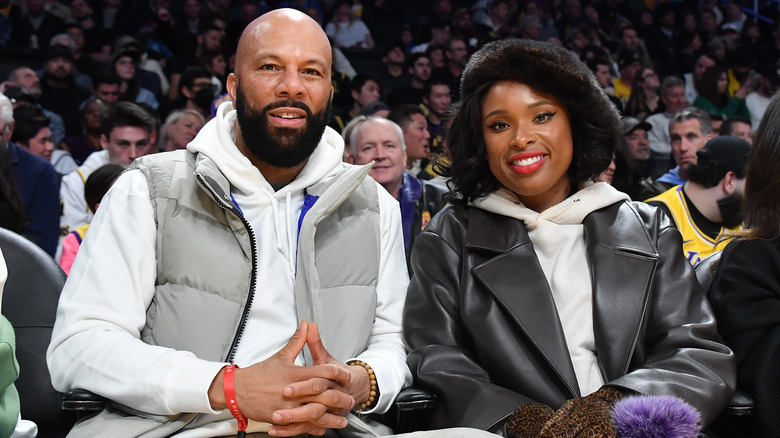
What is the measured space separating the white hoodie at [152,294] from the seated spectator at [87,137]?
458 centimetres

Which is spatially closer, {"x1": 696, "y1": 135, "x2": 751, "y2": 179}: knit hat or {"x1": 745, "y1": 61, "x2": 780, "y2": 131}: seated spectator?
{"x1": 696, "y1": 135, "x2": 751, "y2": 179}: knit hat

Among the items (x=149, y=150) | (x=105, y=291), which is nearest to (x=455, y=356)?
(x=105, y=291)

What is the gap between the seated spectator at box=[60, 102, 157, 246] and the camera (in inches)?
211

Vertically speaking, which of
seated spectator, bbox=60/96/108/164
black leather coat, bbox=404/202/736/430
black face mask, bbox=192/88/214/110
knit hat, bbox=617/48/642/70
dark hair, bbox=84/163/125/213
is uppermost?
knit hat, bbox=617/48/642/70

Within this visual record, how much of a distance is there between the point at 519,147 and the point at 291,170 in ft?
2.12

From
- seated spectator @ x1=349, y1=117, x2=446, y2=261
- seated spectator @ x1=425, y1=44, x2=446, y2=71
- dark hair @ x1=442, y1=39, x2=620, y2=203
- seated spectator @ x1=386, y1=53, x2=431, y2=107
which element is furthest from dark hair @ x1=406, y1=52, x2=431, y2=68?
dark hair @ x1=442, y1=39, x2=620, y2=203

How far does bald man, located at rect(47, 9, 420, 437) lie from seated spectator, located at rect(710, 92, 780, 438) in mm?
899

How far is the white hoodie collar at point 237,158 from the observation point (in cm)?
239

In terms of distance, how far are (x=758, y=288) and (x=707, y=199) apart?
1.89 m

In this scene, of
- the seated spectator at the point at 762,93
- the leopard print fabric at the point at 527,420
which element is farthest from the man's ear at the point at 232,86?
the seated spectator at the point at 762,93

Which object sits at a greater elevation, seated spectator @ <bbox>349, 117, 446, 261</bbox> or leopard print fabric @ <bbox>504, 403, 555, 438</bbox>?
seated spectator @ <bbox>349, 117, 446, 261</bbox>

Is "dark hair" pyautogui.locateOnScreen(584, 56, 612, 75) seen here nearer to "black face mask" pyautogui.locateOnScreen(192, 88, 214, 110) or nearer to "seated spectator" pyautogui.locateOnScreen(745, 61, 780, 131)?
"seated spectator" pyautogui.locateOnScreen(745, 61, 780, 131)

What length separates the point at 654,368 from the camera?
7.27ft

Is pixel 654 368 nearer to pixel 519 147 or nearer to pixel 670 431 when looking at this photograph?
pixel 670 431
